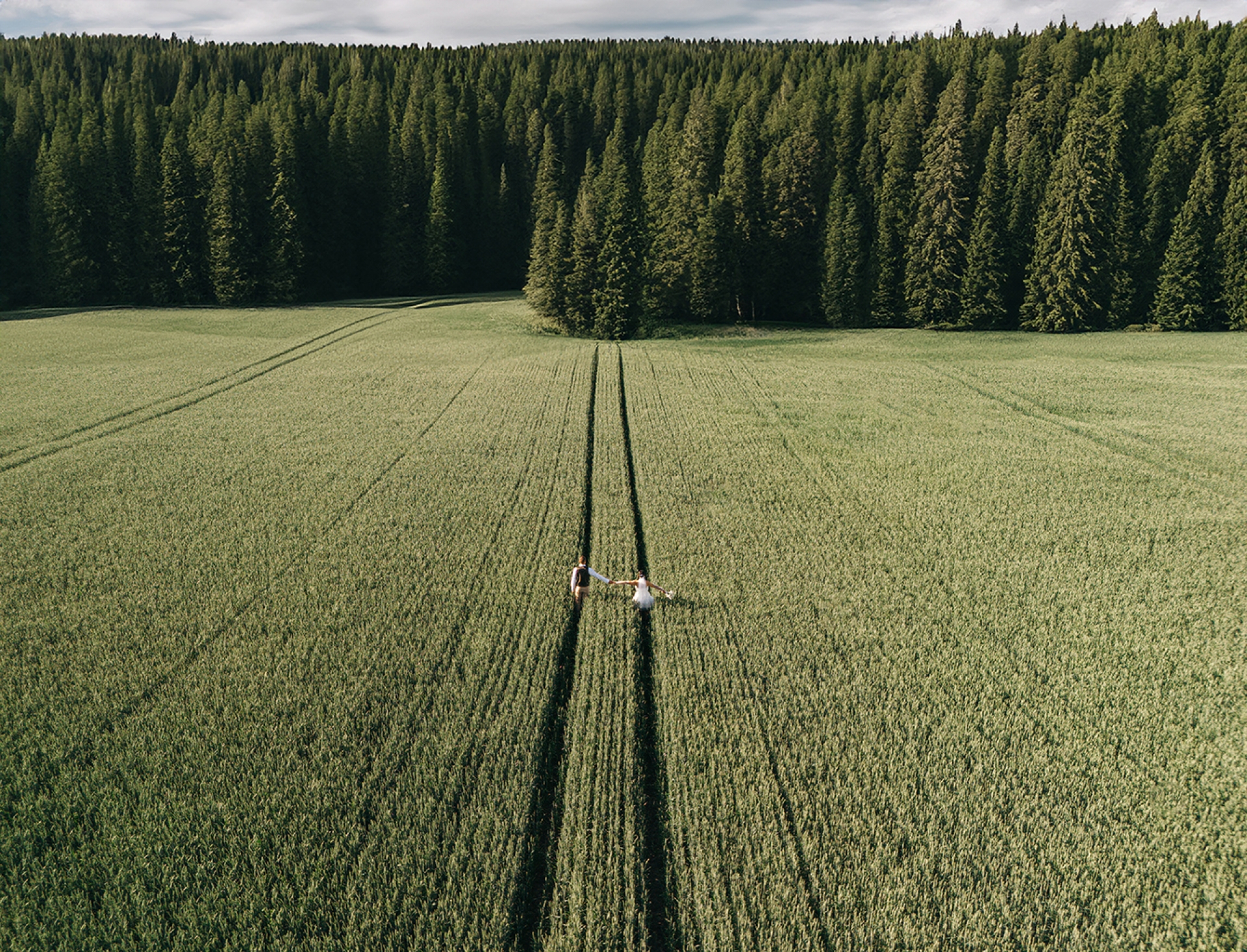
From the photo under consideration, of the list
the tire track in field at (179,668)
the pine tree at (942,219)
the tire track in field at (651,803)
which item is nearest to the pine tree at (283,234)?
the pine tree at (942,219)

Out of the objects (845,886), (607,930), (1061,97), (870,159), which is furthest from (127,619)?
(1061,97)

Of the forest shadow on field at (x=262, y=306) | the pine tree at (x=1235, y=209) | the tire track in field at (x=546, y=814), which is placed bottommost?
the tire track in field at (x=546, y=814)

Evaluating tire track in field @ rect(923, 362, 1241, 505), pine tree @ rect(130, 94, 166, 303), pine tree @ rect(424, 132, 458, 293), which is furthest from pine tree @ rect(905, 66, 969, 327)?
pine tree @ rect(130, 94, 166, 303)

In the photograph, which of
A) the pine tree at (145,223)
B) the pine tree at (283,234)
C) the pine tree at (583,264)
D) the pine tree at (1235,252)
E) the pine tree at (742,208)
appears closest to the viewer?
the pine tree at (1235,252)

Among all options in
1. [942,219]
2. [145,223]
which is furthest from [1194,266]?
[145,223]

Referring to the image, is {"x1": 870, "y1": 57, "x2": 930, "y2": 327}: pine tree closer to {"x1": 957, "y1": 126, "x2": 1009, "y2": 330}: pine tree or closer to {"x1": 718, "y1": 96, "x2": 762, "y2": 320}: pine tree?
{"x1": 957, "y1": 126, "x2": 1009, "y2": 330}: pine tree

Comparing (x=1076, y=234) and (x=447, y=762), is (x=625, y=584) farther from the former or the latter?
(x=1076, y=234)

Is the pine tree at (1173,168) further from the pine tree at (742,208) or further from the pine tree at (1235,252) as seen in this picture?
the pine tree at (742,208)
